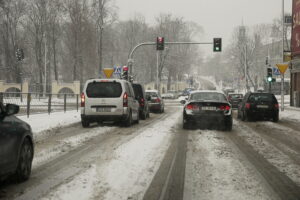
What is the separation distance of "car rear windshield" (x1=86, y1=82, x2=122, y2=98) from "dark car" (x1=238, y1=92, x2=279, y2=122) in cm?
753

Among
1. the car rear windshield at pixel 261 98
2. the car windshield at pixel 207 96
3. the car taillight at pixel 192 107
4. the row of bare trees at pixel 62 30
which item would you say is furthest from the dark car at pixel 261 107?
the row of bare trees at pixel 62 30

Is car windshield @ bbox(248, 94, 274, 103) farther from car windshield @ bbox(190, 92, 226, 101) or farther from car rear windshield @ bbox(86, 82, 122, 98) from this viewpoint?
car rear windshield @ bbox(86, 82, 122, 98)

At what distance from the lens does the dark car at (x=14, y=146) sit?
5.68 meters

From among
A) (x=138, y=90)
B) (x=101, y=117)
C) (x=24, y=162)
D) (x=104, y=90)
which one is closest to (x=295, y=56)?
(x=138, y=90)

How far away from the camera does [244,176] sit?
22.8 ft

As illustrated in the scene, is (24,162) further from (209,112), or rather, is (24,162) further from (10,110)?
(209,112)

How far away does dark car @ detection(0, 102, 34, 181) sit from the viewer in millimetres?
5680

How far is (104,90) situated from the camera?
16.2m

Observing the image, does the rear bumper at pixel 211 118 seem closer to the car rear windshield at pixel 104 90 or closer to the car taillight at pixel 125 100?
the car taillight at pixel 125 100

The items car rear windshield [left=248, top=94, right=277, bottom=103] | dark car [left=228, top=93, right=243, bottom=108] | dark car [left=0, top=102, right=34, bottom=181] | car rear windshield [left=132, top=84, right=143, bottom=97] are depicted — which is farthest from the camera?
dark car [left=228, top=93, right=243, bottom=108]

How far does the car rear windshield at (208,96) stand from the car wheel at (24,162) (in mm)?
9796

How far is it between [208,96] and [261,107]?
5696mm

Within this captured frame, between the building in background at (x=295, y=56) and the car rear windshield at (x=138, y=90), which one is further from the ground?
the building in background at (x=295, y=56)

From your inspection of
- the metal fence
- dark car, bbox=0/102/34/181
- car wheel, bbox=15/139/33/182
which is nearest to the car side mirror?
dark car, bbox=0/102/34/181
